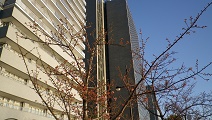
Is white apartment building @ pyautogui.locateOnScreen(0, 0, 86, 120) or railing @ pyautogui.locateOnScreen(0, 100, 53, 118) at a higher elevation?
white apartment building @ pyautogui.locateOnScreen(0, 0, 86, 120)

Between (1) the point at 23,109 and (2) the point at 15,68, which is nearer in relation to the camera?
(1) the point at 23,109

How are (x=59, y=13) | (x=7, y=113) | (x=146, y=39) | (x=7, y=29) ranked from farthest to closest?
(x=59, y=13) → (x=7, y=29) → (x=7, y=113) → (x=146, y=39)

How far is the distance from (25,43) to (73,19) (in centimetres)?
2041

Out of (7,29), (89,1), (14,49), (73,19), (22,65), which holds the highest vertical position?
(89,1)

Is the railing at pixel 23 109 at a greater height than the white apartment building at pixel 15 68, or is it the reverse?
the white apartment building at pixel 15 68

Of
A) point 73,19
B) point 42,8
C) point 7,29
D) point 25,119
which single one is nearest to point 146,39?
point 25,119

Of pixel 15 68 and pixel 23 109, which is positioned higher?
pixel 15 68

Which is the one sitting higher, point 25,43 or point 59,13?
point 59,13

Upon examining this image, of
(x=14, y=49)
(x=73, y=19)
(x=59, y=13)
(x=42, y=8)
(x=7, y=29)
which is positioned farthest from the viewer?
(x=73, y=19)

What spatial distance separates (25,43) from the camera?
20.4 metres

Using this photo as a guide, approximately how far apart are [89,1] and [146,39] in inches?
2468

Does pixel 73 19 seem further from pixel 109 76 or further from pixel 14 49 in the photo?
pixel 109 76

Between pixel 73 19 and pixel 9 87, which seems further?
pixel 73 19

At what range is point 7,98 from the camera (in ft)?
57.0
